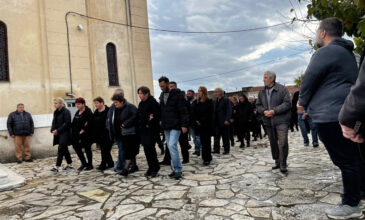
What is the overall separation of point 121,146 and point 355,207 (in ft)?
16.1

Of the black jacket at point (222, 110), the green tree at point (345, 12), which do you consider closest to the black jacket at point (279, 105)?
the green tree at point (345, 12)

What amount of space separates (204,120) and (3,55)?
9256mm

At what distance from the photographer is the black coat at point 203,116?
21.8 feet

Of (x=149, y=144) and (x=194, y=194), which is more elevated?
(x=149, y=144)

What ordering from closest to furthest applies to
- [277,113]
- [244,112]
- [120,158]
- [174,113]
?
1. [277,113]
2. [174,113]
3. [120,158]
4. [244,112]

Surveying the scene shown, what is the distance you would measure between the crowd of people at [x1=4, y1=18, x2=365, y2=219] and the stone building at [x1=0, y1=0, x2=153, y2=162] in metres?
1.95

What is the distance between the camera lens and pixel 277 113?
4875 millimetres

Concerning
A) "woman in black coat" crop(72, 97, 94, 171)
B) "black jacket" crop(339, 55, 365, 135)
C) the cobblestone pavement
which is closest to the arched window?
"woman in black coat" crop(72, 97, 94, 171)

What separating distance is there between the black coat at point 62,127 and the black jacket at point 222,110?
422 cm

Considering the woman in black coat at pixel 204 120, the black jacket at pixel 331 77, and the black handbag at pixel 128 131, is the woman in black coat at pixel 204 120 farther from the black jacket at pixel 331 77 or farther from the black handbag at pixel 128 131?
the black jacket at pixel 331 77

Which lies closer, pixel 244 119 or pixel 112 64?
pixel 244 119

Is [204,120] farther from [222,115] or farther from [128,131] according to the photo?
[128,131]

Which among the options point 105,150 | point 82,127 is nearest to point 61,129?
point 82,127

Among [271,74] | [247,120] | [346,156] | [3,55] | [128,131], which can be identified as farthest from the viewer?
[3,55]
